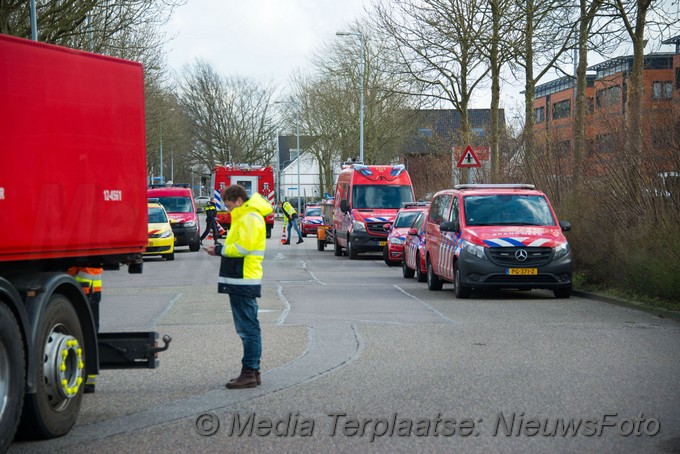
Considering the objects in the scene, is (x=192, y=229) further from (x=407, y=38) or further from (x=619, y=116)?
(x=619, y=116)

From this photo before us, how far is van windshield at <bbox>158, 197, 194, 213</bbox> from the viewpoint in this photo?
38.2 meters

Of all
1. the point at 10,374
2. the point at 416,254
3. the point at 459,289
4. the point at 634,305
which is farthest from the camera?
the point at 416,254

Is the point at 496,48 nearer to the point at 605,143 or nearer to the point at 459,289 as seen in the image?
the point at 605,143

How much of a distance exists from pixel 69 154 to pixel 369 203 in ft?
84.4

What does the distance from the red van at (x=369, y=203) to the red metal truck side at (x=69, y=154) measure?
78.4 ft

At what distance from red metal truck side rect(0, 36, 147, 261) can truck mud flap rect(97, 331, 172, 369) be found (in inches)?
26.8

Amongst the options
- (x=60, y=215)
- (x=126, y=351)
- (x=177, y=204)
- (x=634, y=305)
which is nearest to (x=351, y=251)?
(x=177, y=204)

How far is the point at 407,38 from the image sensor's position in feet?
106

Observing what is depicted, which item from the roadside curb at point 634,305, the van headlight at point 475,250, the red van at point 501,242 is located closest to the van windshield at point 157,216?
the red van at point 501,242

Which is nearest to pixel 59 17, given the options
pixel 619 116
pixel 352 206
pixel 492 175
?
pixel 352 206

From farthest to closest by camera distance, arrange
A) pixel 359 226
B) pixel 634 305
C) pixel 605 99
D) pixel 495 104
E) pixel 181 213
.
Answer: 1. pixel 181 213
2. pixel 359 226
3. pixel 495 104
4. pixel 605 99
5. pixel 634 305

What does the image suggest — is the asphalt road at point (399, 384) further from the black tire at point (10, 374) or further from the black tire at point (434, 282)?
the black tire at point (434, 282)

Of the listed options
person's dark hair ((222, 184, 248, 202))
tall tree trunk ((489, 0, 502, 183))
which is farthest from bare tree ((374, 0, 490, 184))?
person's dark hair ((222, 184, 248, 202))

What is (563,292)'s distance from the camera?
712 inches
